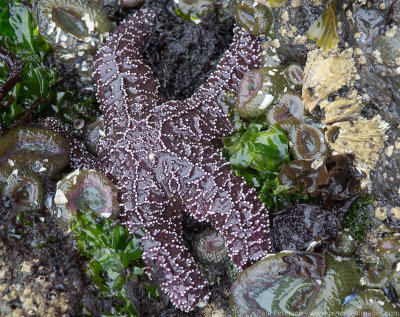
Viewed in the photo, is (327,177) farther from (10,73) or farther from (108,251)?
(10,73)

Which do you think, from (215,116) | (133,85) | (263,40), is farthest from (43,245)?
(263,40)

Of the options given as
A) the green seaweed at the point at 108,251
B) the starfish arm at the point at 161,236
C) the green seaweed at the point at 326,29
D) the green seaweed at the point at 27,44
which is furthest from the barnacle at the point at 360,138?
the green seaweed at the point at 27,44

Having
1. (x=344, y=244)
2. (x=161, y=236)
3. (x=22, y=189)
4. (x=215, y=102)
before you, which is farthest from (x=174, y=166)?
(x=344, y=244)

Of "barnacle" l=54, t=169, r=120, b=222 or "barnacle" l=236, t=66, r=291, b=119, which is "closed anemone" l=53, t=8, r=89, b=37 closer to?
"barnacle" l=54, t=169, r=120, b=222

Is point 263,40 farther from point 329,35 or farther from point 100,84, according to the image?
point 100,84

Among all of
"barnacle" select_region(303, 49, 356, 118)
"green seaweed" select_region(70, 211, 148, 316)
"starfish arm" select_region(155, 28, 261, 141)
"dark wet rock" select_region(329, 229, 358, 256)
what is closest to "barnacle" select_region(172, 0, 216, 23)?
"starfish arm" select_region(155, 28, 261, 141)
